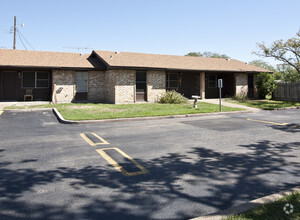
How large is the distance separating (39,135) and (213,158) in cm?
591

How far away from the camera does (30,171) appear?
16.0 feet

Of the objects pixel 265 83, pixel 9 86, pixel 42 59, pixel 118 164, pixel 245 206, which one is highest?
pixel 42 59

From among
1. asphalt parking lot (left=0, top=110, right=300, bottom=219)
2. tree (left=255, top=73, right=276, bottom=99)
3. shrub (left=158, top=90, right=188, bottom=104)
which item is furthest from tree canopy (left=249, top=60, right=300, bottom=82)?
asphalt parking lot (left=0, top=110, right=300, bottom=219)

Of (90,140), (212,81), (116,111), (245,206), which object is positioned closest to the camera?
(245,206)

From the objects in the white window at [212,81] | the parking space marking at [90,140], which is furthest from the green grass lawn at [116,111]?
the white window at [212,81]

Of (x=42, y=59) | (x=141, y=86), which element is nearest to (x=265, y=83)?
(x=141, y=86)

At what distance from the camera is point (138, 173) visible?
15.7 feet

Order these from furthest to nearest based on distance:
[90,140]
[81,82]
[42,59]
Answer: [81,82], [42,59], [90,140]

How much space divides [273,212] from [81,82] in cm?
2069

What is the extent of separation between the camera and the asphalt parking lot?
348 centimetres

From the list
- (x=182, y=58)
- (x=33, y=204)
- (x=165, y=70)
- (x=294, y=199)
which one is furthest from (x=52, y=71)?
(x=294, y=199)

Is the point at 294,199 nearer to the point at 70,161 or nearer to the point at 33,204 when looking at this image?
the point at 33,204

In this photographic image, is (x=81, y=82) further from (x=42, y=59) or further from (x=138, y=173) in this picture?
(x=138, y=173)

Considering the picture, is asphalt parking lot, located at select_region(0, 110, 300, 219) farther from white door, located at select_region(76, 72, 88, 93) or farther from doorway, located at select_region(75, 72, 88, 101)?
white door, located at select_region(76, 72, 88, 93)
